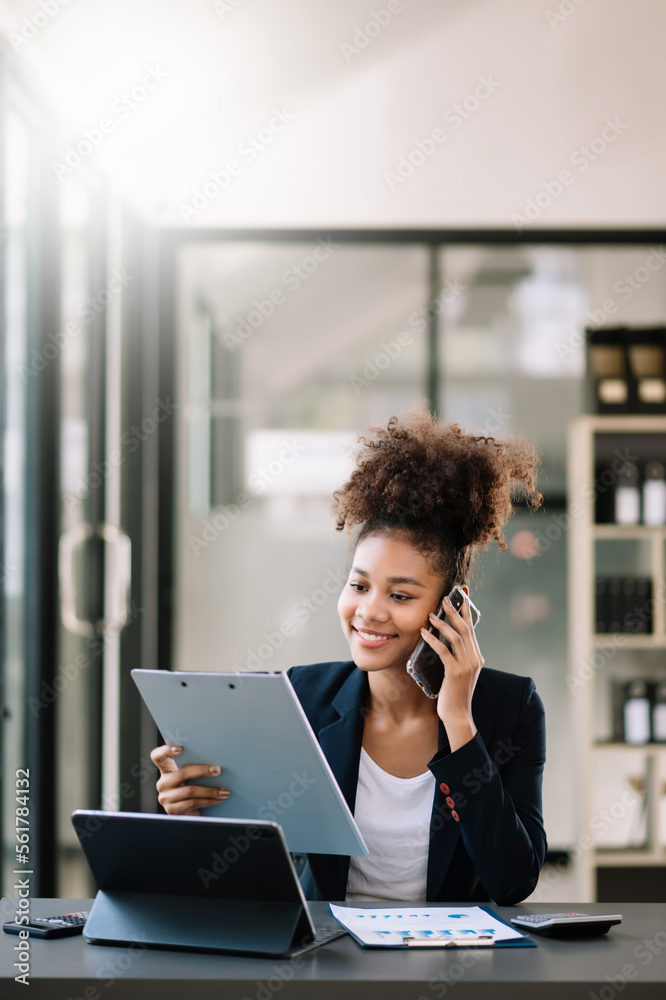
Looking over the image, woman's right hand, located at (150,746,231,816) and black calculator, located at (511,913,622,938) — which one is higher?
woman's right hand, located at (150,746,231,816)

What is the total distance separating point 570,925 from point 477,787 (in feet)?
1.01

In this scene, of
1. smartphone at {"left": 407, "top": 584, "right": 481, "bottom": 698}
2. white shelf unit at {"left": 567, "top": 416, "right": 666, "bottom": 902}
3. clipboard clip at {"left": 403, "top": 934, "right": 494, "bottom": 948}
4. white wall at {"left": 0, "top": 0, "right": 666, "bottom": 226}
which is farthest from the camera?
white wall at {"left": 0, "top": 0, "right": 666, "bottom": 226}

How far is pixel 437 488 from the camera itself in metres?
1.88

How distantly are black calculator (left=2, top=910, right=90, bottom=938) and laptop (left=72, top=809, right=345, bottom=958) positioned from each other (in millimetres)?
43

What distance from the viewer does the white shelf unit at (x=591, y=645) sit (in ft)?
12.7

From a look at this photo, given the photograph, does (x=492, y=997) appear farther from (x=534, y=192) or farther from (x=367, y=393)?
(x=534, y=192)

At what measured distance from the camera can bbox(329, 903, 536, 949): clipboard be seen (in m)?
1.25

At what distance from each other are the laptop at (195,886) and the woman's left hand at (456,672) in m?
0.42

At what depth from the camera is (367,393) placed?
14.2 feet

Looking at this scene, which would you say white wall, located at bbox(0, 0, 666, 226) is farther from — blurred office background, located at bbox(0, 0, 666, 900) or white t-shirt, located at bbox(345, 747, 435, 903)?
white t-shirt, located at bbox(345, 747, 435, 903)

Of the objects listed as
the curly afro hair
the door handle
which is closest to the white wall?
the door handle

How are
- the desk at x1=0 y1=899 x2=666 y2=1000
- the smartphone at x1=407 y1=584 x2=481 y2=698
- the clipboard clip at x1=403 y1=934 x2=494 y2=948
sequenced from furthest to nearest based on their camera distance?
the smartphone at x1=407 y1=584 x2=481 y2=698
the clipboard clip at x1=403 y1=934 x2=494 y2=948
the desk at x1=0 y1=899 x2=666 y2=1000

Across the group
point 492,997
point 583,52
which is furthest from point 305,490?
point 492,997

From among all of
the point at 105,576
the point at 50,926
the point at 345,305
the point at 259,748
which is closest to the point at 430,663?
the point at 259,748
